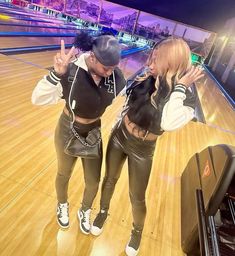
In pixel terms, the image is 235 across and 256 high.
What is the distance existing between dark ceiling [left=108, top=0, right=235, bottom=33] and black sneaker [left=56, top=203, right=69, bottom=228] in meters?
6.43

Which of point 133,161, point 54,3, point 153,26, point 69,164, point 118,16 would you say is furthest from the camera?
point 54,3

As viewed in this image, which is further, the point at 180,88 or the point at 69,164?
the point at 69,164

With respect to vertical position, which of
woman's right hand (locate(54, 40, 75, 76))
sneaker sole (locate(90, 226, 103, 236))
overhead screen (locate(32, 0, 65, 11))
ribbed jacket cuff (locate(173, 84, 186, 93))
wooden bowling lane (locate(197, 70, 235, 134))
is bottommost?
wooden bowling lane (locate(197, 70, 235, 134))

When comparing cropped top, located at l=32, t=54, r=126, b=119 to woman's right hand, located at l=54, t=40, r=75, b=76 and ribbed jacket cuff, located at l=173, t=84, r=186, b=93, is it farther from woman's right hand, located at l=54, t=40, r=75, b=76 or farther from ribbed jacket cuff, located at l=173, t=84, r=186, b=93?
ribbed jacket cuff, located at l=173, t=84, r=186, b=93

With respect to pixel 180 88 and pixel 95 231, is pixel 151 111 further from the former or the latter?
pixel 95 231

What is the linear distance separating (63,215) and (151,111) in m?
0.99

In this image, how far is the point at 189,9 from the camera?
6.93 metres

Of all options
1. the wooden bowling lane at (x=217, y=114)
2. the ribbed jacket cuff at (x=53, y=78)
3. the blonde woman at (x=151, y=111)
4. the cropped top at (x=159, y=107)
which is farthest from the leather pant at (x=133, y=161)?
the wooden bowling lane at (x=217, y=114)

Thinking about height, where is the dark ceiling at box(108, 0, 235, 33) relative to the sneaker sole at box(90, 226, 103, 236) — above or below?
above

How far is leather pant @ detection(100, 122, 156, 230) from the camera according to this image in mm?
1373

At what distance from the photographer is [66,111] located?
139cm

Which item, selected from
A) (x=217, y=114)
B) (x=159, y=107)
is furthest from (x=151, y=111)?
(x=217, y=114)

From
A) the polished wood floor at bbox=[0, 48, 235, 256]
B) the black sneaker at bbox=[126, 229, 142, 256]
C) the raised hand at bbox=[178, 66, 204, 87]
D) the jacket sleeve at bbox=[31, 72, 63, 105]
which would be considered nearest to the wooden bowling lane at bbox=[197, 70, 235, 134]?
the polished wood floor at bbox=[0, 48, 235, 256]

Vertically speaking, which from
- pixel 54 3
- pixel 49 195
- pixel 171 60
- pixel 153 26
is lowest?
pixel 49 195
